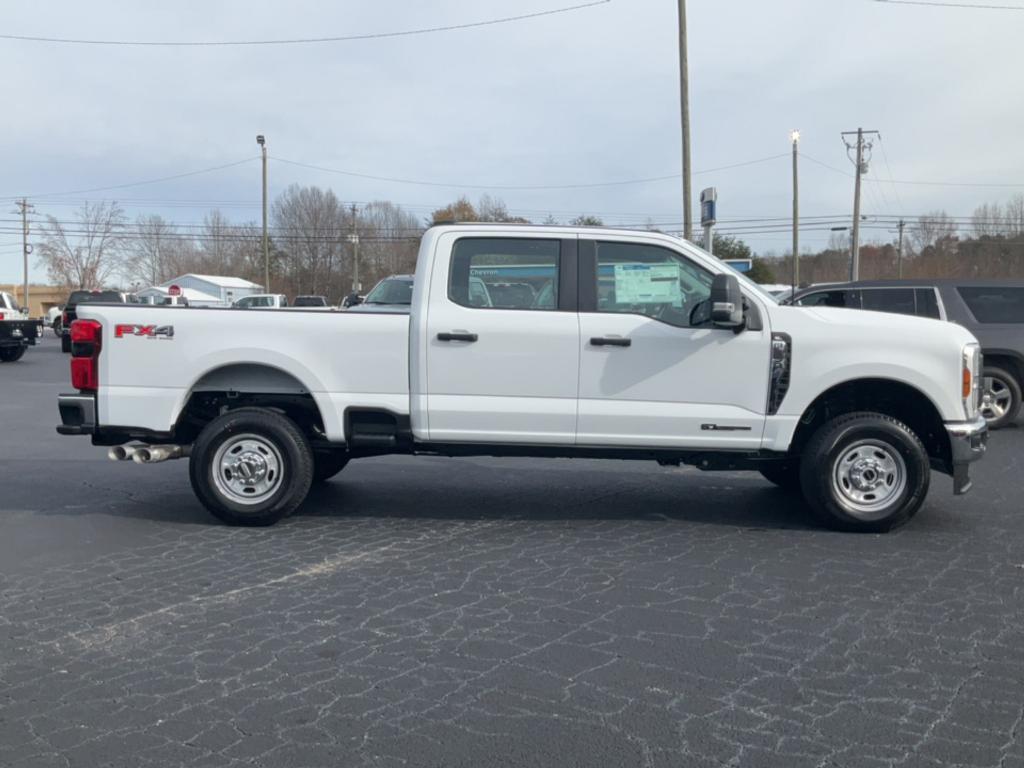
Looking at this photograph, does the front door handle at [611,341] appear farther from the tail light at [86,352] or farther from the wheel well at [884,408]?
the tail light at [86,352]

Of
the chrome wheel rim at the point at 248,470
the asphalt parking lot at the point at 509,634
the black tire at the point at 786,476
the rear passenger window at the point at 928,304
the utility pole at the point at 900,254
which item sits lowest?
the asphalt parking lot at the point at 509,634

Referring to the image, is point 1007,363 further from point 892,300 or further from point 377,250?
point 377,250

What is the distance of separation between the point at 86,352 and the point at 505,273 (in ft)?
9.87

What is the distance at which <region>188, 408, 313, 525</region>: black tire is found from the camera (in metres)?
6.73

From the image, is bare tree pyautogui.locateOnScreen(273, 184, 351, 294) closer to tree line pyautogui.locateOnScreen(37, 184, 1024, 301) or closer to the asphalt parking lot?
tree line pyautogui.locateOnScreen(37, 184, 1024, 301)

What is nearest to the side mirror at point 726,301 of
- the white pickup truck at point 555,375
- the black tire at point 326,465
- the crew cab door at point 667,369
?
the white pickup truck at point 555,375

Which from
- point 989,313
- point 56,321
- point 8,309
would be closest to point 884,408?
point 989,313

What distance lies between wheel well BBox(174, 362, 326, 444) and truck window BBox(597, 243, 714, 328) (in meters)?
2.26

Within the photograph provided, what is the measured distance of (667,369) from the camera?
6559mm

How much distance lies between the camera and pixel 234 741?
3.55 metres

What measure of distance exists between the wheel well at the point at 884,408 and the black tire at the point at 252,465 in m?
3.56

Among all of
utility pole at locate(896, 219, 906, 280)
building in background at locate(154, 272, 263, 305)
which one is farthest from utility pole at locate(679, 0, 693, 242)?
utility pole at locate(896, 219, 906, 280)

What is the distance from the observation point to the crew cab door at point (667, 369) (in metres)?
6.54

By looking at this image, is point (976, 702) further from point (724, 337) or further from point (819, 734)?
point (724, 337)
